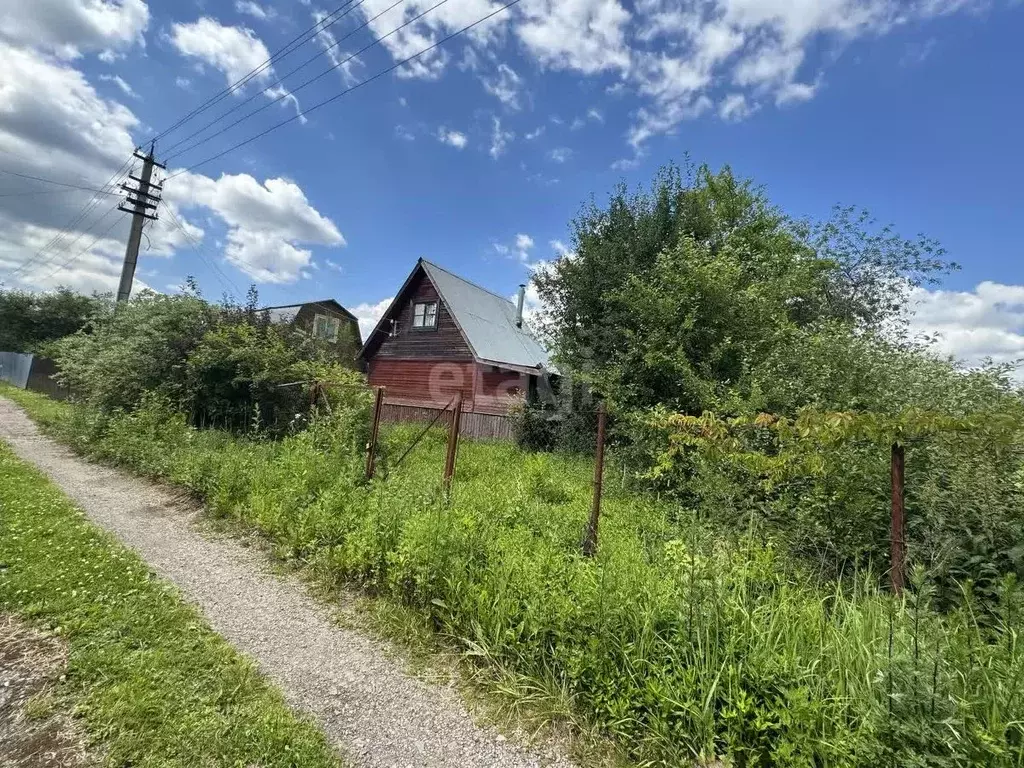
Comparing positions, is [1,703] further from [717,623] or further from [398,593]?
[717,623]

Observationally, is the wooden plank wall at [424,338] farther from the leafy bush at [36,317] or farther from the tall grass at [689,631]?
the leafy bush at [36,317]

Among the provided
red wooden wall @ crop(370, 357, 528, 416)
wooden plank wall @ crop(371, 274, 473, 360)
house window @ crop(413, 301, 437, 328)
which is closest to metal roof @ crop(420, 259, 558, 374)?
wooden plank wall @ crop(371, 274, 473, 360)

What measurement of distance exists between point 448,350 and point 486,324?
2.20m

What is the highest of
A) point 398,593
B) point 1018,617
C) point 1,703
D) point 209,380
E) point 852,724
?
point 209,380

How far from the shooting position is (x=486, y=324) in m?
18.8

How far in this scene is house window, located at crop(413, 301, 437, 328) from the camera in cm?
1830

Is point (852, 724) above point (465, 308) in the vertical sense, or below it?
below

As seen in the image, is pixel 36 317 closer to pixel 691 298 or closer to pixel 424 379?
pixel 424 379

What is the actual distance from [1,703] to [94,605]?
3.12 feet

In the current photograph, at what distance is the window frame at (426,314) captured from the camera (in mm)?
18172

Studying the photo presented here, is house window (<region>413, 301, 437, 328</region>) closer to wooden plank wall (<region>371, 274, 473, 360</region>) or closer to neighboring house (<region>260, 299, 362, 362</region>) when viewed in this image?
wooden plank wall (<region>371, 274, 473, 360</region>)

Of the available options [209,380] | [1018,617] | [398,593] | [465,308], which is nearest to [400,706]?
[398,593]

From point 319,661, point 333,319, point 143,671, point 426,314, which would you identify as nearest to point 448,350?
point 426,314

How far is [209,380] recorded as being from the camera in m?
8.95
